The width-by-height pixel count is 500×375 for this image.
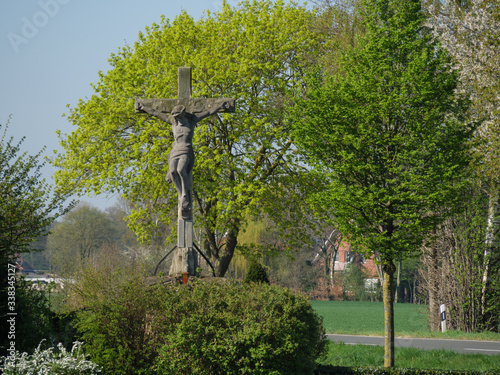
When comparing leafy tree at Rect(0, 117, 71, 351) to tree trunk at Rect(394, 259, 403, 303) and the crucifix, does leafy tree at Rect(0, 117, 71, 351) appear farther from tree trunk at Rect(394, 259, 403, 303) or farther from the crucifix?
tree trunk at Rect(394, 259, 403, 303)

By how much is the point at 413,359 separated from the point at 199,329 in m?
6.59

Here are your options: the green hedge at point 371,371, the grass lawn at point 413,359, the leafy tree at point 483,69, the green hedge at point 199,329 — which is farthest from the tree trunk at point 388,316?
the leafy tree at point 483,69

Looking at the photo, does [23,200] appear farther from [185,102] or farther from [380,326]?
[380,326]

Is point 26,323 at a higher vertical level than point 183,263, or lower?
lower

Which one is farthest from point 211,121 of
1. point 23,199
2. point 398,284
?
point 398,284

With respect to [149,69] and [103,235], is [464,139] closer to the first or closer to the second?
[149,69]

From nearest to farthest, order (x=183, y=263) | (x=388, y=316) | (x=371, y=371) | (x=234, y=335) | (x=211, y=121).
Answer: (x=234, y=335)
(x=371, y=371)
(x=183, y=263)
(x=388, y=316)
(x=211, y=121)

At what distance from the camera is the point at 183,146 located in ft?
33.1

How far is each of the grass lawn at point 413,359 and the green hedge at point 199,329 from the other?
12.5 feet

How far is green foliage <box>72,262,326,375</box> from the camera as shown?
23.7 feet

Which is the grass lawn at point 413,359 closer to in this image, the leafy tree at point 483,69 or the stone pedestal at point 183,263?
the stone pedestal at point 183,263

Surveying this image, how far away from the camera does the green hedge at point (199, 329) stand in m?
7.23

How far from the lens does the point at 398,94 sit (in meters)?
11.6

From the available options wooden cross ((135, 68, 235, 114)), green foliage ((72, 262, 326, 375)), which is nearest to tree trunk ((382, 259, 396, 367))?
green foliage ((72, 262, 326, 375))
